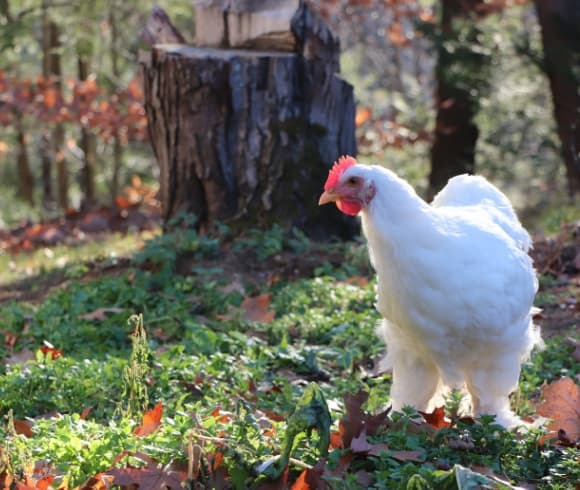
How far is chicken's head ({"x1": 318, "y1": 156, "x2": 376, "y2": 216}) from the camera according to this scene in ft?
12.4

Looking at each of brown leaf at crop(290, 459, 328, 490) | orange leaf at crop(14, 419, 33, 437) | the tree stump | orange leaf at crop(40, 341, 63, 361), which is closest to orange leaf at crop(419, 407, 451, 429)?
brown leaf at crop(290, 459, 328, 490)

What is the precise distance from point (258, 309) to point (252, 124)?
1810mm

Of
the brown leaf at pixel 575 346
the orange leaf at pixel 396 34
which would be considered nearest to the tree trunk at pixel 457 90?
the orange leaf at pixel 396 34

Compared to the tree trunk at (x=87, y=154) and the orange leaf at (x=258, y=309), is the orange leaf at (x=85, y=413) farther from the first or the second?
the tree trunk at (x=87, y=154)

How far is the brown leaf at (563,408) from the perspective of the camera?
11.8 ft

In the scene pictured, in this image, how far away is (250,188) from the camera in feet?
23.2

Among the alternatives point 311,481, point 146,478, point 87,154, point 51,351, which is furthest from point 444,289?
point 87,154

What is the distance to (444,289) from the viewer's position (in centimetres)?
358

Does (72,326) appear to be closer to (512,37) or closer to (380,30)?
(512,37)

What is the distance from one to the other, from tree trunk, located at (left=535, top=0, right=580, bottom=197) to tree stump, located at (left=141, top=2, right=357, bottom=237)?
13.6 feet

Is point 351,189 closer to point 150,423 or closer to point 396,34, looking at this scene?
point 150,423

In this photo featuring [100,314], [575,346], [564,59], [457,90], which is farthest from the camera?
[457,90]

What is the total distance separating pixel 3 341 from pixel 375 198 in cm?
266

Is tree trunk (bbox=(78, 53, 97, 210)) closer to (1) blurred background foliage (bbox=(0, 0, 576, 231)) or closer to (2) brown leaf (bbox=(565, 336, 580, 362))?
(1) blurred background foliage (bbox=(0, 0, 576, 231))
